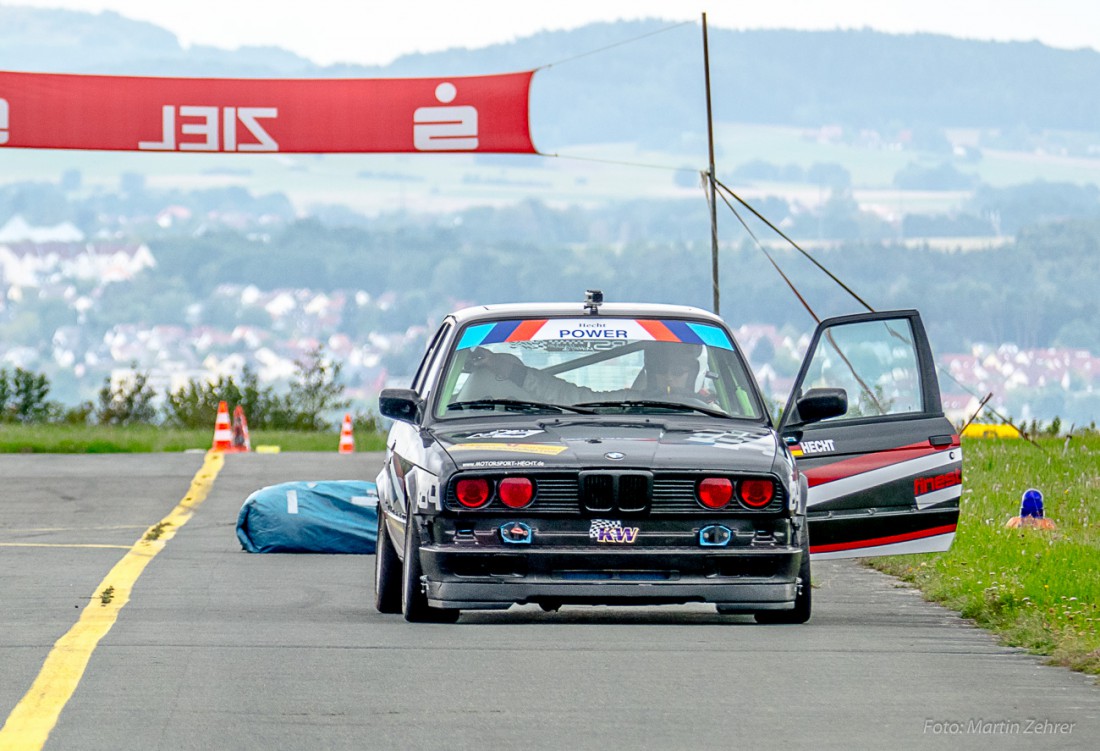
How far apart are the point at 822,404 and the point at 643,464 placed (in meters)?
1.34

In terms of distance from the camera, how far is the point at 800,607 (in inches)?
410

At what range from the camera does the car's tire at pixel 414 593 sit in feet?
32.9

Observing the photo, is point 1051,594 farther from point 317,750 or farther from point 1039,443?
point 1039,443

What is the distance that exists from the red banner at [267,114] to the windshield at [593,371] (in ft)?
60.0

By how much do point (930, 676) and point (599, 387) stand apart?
9.63ft

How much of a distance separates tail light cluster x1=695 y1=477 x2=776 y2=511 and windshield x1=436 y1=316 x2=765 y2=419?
1022mm

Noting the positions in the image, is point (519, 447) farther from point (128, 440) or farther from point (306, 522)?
point (128, 440)

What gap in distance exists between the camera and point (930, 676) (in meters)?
8.62

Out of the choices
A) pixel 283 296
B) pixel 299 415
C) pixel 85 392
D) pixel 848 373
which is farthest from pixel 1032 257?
pixel 848 373

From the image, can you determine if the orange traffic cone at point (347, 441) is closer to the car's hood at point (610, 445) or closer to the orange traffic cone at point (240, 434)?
the orange traffic cone at point (240, 434)

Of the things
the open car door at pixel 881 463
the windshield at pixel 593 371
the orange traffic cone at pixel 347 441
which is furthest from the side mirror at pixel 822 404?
the orange traffic cone at pixel 347 441

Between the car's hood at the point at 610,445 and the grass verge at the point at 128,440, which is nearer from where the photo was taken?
the car's hood at the point at 610,445

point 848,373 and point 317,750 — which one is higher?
point 848,373

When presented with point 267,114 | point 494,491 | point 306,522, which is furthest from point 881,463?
point 267,114
